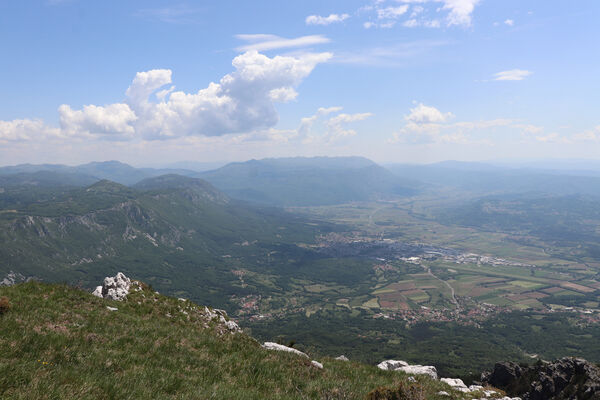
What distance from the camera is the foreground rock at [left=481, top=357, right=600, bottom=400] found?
19125mm

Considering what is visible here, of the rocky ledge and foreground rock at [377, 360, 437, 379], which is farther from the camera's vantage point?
the rocky ledge

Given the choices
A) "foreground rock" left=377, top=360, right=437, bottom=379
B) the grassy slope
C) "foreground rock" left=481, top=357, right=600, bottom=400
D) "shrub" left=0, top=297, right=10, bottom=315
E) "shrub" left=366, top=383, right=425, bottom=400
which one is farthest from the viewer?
"foreground rock" left=377, top=360, right=437, bottom=379

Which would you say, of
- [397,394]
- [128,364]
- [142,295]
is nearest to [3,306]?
[128,364]

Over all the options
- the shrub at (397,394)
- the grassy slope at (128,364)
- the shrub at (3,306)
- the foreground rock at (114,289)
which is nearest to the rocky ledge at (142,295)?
the foreground rock at (114,289)

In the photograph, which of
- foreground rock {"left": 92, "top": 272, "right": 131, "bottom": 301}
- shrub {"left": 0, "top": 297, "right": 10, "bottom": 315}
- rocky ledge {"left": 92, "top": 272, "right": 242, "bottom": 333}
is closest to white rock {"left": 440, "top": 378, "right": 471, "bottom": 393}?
rocky ledge {"left": 92, "top": 272, "right": 242, "bottom": 333}

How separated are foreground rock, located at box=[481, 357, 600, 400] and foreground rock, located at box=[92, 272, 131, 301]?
33.3m

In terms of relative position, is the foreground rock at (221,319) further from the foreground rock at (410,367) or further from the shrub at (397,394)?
the shrub at (397,394)

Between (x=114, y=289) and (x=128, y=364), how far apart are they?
19006 millimetres

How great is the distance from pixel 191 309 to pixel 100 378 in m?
19.5

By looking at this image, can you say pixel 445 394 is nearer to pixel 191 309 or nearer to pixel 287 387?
pixel 287 387

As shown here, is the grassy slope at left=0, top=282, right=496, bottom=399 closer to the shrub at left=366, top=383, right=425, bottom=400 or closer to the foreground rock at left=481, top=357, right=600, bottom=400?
the shrub at left=366, top=383, right=425, bottom=400

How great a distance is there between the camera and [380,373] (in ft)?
63.8

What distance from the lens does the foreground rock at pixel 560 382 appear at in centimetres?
1912

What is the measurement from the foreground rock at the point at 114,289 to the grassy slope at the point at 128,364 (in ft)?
18.3
